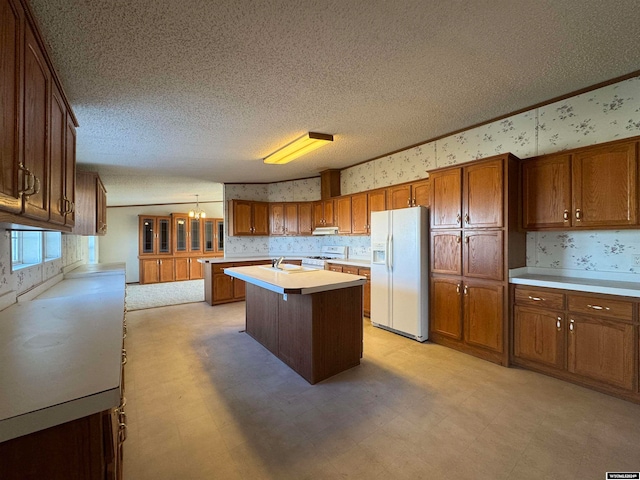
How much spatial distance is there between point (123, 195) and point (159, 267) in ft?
7.95

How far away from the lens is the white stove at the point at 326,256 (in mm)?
5461

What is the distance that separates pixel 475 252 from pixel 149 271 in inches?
341

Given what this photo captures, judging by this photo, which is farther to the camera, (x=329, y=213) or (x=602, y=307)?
(x=329, y=213)

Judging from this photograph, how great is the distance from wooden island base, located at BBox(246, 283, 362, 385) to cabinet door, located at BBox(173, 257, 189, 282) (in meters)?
6.83

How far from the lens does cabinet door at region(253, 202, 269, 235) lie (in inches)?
251

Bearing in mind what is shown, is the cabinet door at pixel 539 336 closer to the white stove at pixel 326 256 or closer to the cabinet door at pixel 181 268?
the white stove at pixel 326 256

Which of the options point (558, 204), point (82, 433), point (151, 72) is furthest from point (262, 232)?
point (82, 433)

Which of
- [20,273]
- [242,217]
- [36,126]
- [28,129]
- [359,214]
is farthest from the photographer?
[242,217]

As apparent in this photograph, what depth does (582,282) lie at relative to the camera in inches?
99.8

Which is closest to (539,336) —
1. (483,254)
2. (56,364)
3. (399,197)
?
(483,254)

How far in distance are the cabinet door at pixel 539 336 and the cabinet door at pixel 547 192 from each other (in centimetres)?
86

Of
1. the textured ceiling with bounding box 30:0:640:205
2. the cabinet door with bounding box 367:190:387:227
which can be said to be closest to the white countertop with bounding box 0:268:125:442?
the textured ceiling with bounding box 30:0:640:205

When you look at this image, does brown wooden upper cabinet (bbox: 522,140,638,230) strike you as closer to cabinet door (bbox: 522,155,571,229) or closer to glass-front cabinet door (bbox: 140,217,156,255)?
cabinet door (bbox: 522,155,571,229)

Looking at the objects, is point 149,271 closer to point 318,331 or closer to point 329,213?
point 329,213
